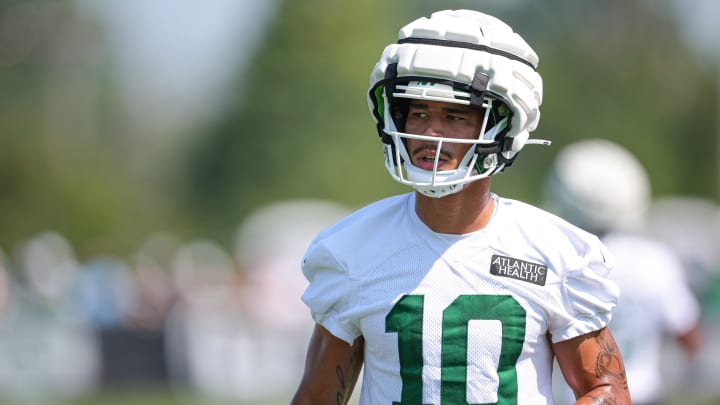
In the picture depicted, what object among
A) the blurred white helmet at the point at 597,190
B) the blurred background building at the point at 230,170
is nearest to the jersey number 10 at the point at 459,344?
the blurred white helmet at the point at 597,190

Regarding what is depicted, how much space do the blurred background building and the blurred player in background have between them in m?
6.18

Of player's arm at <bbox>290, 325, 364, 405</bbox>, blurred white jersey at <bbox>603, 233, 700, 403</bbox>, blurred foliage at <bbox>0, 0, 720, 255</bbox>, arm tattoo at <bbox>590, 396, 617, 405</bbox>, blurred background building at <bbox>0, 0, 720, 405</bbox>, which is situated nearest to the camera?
arm tattoo at <bbox>590, 396, 617, 405</bbox>

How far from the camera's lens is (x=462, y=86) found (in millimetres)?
3314

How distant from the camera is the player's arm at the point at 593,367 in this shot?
3.43m

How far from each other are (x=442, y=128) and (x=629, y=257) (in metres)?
2.74

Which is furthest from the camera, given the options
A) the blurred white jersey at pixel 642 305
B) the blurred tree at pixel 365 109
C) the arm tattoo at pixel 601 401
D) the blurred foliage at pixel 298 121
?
the blurred tree at pixel 365 109

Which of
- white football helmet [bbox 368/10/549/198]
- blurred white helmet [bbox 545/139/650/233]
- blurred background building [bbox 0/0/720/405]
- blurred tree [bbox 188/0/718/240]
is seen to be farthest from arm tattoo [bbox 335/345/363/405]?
blurred tree [bbox 188/0/718/240]

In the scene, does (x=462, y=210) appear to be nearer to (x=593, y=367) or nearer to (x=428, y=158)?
(x=428, y=158)

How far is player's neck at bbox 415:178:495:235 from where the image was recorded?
3.49 metres

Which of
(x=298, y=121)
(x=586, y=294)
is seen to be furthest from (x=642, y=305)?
(x=298, y=121)

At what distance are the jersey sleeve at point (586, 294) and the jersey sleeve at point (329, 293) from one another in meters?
0.61

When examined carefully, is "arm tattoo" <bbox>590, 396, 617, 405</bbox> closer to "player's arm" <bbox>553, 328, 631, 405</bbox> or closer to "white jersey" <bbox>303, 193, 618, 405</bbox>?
"player's arm" <bbox>553, 328, 631, 405</bbox>

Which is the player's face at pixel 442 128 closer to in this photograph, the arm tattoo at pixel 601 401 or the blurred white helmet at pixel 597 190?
the arm tattoo at pixel 601 401

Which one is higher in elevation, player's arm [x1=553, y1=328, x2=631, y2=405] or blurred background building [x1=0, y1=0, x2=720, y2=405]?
player's arm [x1=553, y1=328, x2=631, y2=405]
